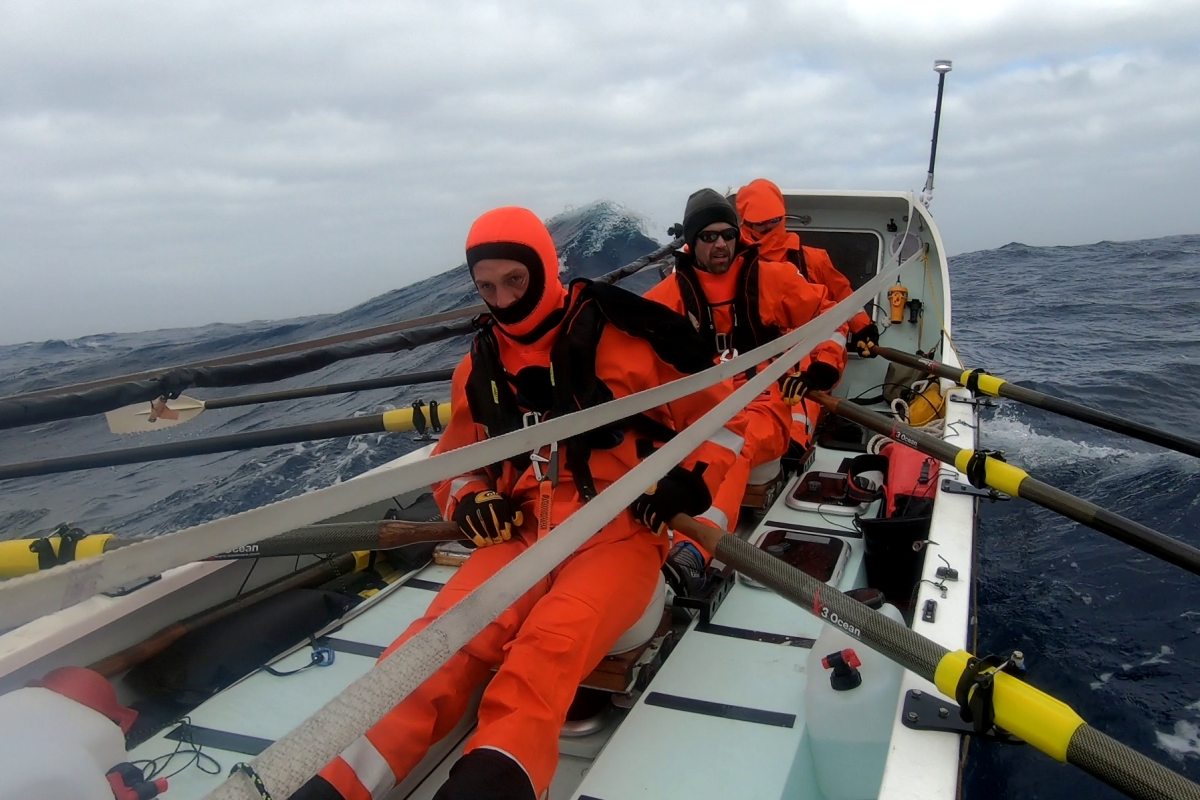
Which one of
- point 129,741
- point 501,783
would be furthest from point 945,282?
point 129,741

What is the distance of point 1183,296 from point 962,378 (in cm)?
→ 1380

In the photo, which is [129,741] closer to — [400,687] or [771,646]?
[400,687]

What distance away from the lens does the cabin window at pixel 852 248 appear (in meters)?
7.36

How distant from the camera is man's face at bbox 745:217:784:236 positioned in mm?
5902

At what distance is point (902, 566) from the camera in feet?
11.7

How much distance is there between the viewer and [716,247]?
15.8ft

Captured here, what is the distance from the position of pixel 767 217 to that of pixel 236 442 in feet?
13.5

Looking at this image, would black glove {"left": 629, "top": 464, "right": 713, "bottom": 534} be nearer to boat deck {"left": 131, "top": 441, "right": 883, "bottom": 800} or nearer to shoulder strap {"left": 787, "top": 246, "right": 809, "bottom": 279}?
boat deck {"left": 131, "top": 441, "right": 883, "bottom": 800}

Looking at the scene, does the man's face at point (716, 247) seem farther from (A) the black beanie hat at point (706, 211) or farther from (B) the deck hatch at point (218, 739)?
(B) the deck hatch at point (218, 739)

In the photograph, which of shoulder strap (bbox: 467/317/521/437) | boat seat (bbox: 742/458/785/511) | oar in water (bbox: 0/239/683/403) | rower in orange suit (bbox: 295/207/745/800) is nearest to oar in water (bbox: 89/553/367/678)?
oar in water (bbox: 0/239/683/403)

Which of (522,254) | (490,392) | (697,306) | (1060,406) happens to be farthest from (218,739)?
(1060,406)

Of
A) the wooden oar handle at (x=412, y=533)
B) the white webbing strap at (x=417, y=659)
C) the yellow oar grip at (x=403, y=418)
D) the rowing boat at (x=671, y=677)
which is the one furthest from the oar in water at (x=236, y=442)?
the white webbing strap at (x=417, y=659)

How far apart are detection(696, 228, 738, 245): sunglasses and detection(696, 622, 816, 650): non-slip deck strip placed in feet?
8.06

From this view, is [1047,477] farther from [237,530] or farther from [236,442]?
[237,530]
